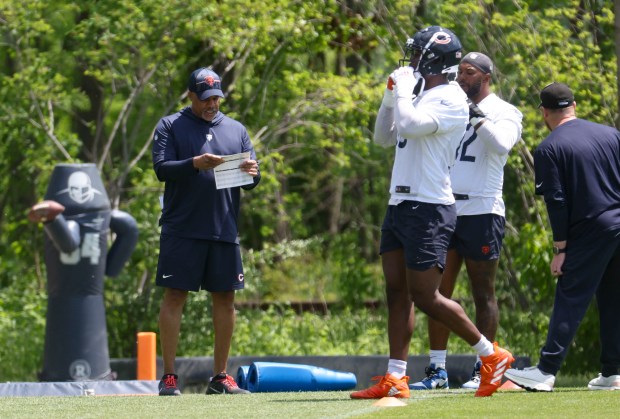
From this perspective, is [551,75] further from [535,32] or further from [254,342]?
[254,342]

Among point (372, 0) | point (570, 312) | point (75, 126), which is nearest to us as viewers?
point (570, 312)

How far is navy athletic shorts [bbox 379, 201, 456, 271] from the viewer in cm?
725

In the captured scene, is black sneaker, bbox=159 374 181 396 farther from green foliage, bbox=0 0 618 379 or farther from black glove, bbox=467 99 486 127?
green foliage, bbox=0 0 618 379

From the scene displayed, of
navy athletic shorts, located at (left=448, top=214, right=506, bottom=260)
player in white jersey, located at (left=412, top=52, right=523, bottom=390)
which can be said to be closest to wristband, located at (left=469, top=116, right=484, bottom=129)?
player in white jersey, located at (left=412, top=52, right=523, bottom=390)

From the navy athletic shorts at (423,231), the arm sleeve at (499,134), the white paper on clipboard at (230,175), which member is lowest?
the navy athletic shorts at (423,231)

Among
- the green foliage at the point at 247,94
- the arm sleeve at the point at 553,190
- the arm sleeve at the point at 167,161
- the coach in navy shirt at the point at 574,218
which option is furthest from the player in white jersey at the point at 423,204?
the green foliage at the point at 247,94

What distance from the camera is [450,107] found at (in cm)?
732

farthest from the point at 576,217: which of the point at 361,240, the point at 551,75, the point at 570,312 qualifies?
the point at 361,240

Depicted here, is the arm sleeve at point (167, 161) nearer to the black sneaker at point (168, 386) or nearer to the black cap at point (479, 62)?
the black sneaker at point (168, 386)

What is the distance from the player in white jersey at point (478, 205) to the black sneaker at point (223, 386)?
121 cm

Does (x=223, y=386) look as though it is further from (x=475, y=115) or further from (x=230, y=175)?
(x=475, y=115)

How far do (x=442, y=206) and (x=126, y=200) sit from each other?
8.63 meters

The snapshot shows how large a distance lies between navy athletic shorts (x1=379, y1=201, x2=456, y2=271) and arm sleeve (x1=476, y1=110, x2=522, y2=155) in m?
1.09

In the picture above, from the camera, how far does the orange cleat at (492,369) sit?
7480 mm
